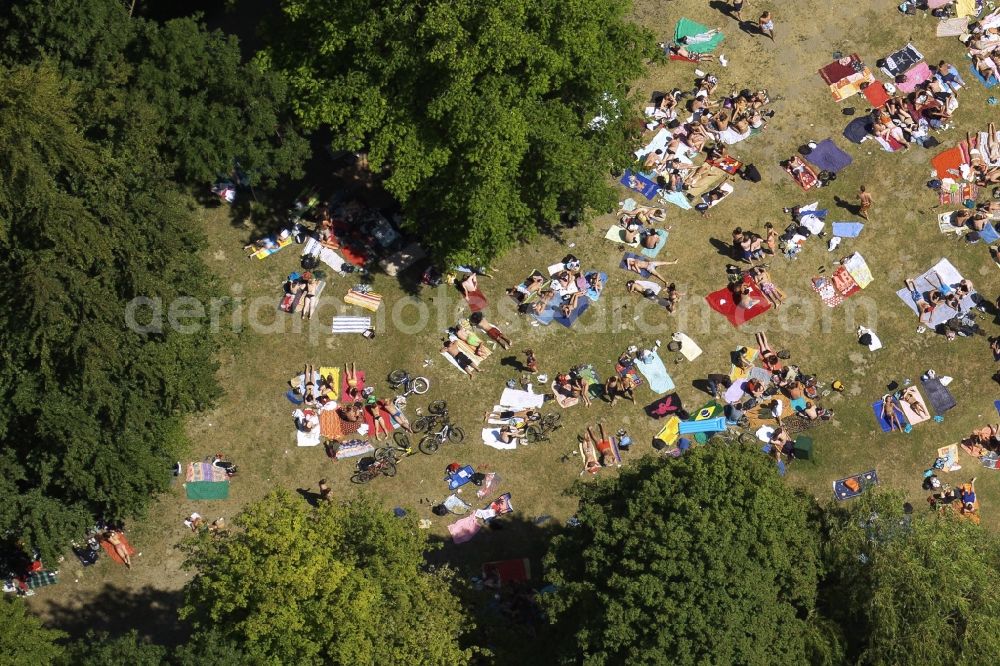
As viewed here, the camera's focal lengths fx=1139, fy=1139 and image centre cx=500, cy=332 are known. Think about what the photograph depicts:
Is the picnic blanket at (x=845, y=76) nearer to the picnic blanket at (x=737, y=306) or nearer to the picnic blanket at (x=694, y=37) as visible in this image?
the picnic blanket at (x=694, y=37)

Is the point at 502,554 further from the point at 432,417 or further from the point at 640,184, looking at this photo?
the point at 640,184

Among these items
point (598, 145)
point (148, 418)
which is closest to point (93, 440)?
point (148, 418)

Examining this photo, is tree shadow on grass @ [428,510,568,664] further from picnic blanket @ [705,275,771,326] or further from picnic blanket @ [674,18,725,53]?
picnic blanket @ [674,18,725,53]

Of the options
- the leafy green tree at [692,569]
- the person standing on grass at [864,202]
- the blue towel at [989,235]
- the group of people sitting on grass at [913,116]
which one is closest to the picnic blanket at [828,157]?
the person standing on grass at [864,202]

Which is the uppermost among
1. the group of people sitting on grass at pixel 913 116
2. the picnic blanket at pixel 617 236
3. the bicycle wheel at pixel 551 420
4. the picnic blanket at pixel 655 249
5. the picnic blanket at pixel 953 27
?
the picnic blanket at pixel 953 27

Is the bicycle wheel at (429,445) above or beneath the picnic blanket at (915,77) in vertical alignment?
beneath

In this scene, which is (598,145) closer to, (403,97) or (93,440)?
(403,97)

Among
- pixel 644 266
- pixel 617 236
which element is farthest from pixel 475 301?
pixel 644 266
